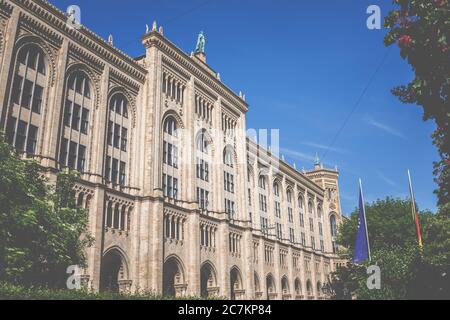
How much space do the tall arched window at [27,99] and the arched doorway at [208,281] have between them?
69.7ft

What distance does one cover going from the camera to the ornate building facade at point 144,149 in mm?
30234

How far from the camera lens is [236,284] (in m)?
48.3

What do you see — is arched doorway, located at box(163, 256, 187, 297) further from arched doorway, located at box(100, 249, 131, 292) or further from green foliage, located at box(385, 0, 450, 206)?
green foliage, located at box(385, 0, 450, 206)

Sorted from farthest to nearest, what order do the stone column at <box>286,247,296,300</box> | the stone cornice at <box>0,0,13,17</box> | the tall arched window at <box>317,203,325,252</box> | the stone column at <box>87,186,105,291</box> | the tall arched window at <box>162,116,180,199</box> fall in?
the tall arched window at <box>317,203,325,252</box> < the stone column at <box>286,247,296,300</box> < the tall arched window at <box>162,116,180,199</box> < the stone column at <box>87,186,105,291</box> < the stone cornice at <box>0,0,13,17</box>

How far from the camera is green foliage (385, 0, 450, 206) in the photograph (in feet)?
40.4

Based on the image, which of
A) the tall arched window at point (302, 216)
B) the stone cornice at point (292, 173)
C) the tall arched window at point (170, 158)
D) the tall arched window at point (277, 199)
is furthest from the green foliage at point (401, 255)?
the tall arched window at point (170, 158)

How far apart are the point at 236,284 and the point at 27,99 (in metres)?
30.7

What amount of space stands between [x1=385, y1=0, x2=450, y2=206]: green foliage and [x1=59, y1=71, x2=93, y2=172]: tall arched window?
25476mm

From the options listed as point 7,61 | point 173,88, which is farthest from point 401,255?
point 7,61

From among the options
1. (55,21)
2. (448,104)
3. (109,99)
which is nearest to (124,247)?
(109,99)

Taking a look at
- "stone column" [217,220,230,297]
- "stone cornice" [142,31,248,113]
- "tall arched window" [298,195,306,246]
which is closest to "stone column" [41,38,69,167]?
"stone cornice" [142,31,248,113]

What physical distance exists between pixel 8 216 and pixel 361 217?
24593 millimetres

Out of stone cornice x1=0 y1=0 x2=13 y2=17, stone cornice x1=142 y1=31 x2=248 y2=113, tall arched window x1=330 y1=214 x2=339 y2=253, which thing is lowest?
tall arched window x1=330 y1=214 x2=339 y2=253

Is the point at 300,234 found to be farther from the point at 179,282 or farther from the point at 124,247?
the point at 124,247
